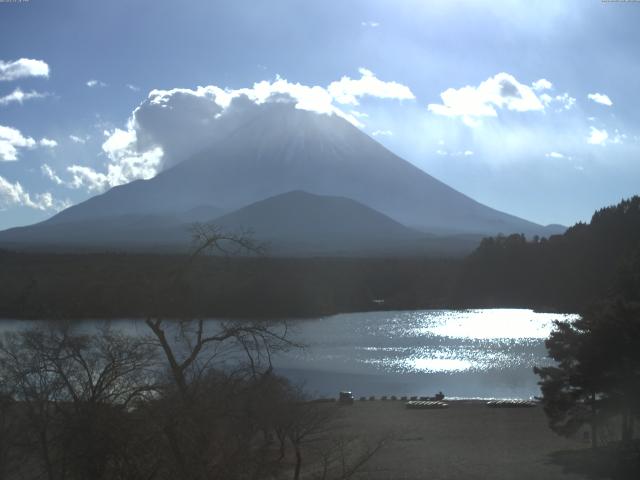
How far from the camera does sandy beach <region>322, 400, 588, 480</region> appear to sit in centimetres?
1020

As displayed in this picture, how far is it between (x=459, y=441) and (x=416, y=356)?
1318 cm

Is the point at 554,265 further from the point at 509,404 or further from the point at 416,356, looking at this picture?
the point at 509,404

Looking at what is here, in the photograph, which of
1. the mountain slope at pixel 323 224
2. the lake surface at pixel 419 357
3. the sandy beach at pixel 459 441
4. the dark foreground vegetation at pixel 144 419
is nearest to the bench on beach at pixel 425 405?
the sandy beach at pixel 459 441

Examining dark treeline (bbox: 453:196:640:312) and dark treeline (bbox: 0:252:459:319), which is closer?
dark treeline (bbox: 0:252:459:319)

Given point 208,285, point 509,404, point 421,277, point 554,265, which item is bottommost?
point 509,404

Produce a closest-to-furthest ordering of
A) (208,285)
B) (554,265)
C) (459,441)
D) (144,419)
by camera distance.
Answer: (144,419)
(208,285)
(459,441)
(554,265)

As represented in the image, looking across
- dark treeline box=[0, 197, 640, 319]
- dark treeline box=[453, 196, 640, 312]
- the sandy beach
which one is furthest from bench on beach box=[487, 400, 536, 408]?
dark treeline box=[453, 196, 640, 312]

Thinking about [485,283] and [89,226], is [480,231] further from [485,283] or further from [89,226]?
[485,283]

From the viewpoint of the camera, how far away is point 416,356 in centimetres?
2609

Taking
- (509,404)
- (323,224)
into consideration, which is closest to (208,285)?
(509,404)

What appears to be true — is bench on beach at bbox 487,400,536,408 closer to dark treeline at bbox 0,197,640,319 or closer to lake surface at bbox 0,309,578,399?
lake surface at bbox 0,309,578,399

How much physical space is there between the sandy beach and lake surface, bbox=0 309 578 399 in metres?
1.98

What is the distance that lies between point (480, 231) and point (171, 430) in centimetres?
12250

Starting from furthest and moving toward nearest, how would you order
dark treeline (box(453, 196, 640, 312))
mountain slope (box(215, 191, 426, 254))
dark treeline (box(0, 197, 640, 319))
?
mountain slope (box(215, 191, 426, 254)) < dark treeline (box(453, 196, 640, 312)) < dark treeline (box(0, 197, 640, 319))
